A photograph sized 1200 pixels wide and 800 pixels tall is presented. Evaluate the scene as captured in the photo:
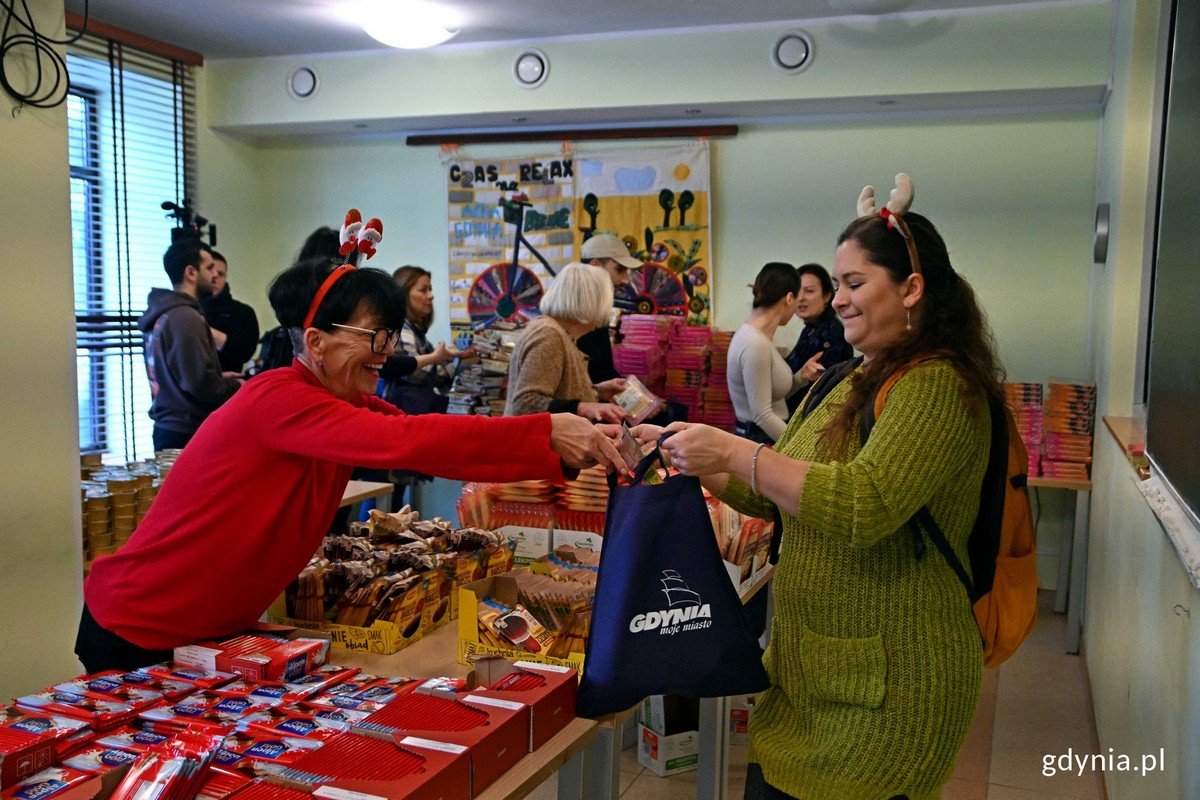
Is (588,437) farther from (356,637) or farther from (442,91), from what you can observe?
(442,91)

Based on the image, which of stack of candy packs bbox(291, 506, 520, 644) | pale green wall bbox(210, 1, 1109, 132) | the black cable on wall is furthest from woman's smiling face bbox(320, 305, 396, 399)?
pale green wall bbox(210, 1, 1109, 132)

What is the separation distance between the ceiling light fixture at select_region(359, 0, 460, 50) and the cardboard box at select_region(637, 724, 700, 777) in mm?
3836

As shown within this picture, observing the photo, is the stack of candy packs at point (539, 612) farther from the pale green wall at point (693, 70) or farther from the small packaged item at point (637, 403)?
the pale green wall at point (693, 70)

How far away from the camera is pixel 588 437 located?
2049mm

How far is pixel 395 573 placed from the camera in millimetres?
2473

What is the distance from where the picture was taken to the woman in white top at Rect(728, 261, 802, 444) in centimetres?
496

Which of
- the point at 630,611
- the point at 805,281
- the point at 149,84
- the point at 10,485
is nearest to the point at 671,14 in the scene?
the point at 805,281

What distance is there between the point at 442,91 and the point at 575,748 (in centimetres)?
563

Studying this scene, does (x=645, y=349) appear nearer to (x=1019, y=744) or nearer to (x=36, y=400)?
(x=1019, y=744)

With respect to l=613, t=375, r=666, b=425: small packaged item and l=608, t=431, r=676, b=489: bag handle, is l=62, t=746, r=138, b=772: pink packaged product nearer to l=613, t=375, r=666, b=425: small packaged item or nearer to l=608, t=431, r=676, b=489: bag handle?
l=608, t=431, r=676, b=489: bag handle

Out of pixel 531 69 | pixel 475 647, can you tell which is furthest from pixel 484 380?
pixel 475 647

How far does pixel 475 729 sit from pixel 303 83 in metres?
6.31

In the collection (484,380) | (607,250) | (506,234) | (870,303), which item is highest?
(506,234)

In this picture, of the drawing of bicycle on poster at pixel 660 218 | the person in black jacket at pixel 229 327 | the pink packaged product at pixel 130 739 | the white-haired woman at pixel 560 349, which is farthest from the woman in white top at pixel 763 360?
the pink packaged product at pixel 130 739
